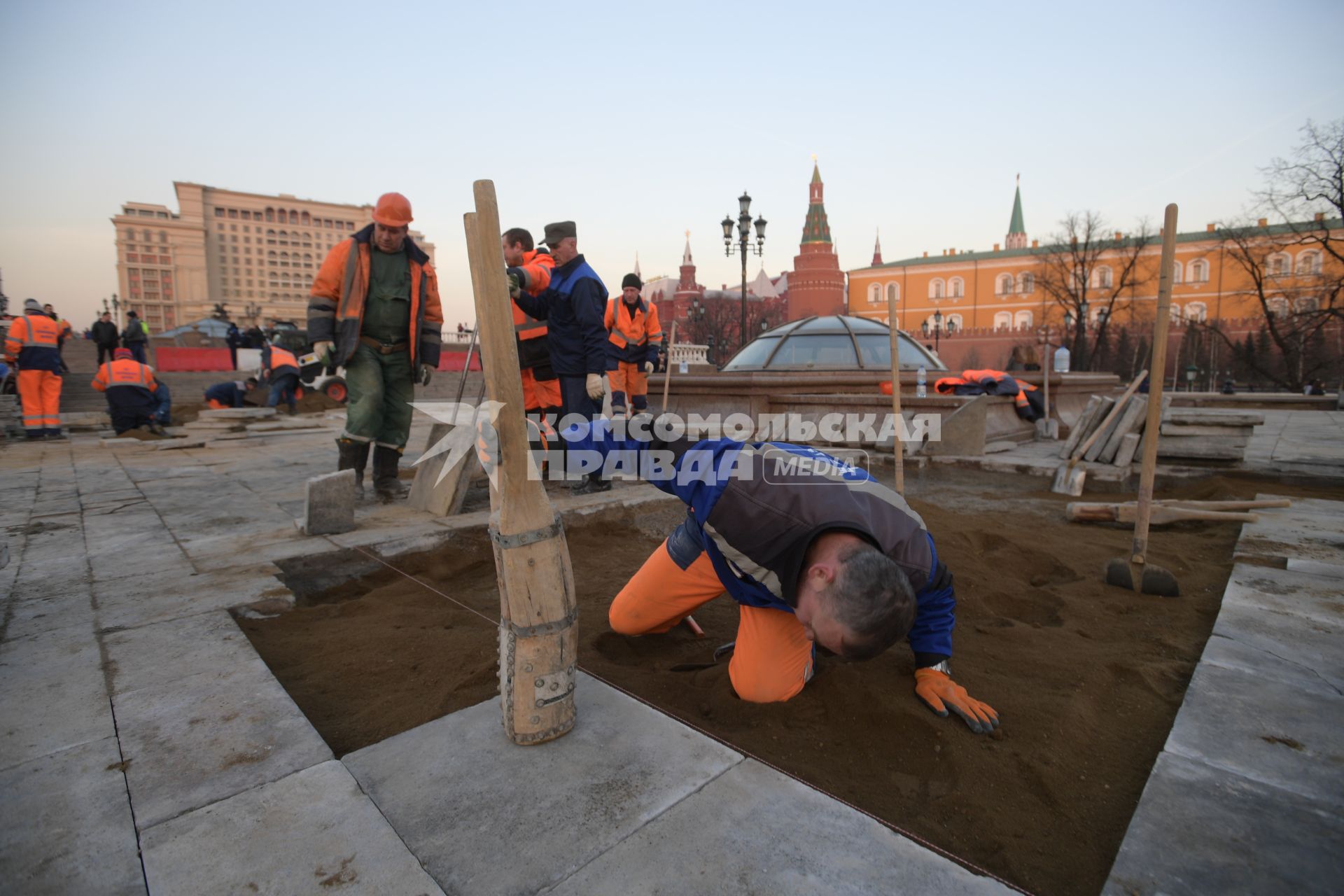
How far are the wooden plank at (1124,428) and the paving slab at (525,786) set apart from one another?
6328 millimetres

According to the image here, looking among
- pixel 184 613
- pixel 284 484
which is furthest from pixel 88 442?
pixel 184 613

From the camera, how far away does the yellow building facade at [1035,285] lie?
48.1m

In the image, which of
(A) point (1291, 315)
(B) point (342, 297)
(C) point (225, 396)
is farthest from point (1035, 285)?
(B) point (342, 297)

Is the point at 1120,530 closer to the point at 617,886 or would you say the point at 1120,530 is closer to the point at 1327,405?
the point at 617,886

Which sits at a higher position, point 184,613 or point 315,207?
point 315,207

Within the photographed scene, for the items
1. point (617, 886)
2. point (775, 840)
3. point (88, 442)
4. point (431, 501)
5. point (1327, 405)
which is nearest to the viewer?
point (617, 886)

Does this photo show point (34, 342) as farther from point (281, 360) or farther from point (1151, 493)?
point (1151, 493)

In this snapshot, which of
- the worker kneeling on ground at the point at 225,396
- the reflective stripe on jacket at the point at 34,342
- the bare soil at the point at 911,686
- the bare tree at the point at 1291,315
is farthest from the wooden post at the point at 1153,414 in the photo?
the bare tree at the point at 1291,315

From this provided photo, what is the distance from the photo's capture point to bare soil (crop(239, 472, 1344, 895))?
1.58m

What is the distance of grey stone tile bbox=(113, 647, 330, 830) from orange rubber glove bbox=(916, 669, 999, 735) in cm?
170

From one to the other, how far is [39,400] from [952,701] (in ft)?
41.8

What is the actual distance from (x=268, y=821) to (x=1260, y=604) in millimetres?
3454

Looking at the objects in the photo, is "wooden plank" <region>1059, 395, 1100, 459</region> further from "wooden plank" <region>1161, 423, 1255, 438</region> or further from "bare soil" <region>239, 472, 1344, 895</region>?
"bare soil" <region>239, 472, 1344, 895</region>

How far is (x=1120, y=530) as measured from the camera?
445cm
